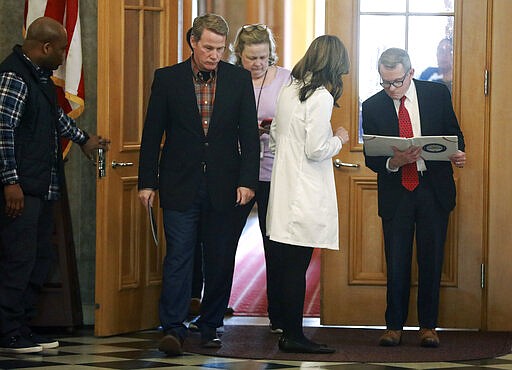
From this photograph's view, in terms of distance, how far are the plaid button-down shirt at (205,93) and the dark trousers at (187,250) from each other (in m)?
0.33

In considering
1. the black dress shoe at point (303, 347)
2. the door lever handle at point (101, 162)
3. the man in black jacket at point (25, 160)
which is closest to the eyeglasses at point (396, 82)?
the black dress shoe at point (303, 347)

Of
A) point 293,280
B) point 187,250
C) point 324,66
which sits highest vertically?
point 324,66

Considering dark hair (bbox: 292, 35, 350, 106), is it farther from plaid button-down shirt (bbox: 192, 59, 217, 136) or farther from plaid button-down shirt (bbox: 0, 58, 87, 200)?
plaid button-down shirt (bbox: 0, 58, 87, 200)

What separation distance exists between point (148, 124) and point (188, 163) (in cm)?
28

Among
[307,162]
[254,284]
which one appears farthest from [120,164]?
[254,284]

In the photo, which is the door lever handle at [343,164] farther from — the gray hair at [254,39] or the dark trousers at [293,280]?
the dark trousers at [293,280]

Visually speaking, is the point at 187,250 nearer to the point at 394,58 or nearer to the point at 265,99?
the point at 265,99

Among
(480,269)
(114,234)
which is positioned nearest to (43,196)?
(114,234)

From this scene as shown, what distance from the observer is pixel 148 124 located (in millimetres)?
5828

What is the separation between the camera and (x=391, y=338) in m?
6.17

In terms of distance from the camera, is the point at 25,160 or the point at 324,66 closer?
the point at 324,66

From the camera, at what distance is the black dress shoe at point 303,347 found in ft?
19.1

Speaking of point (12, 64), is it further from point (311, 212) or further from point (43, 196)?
point (311, 212)

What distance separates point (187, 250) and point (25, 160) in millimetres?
915
